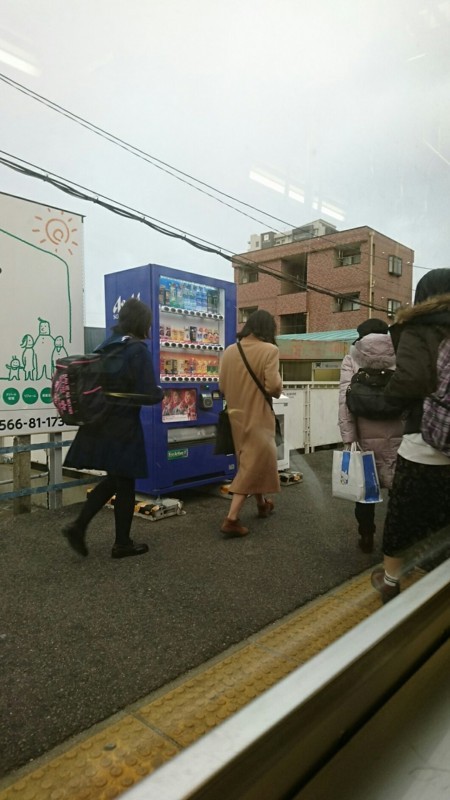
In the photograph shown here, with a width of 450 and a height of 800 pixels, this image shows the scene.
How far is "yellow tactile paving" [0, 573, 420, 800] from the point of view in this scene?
0.94 metres

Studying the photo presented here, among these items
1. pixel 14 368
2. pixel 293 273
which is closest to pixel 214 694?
pixel 14 368

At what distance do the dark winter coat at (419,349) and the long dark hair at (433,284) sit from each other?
3 cm

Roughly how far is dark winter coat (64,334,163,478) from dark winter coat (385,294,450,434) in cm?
115

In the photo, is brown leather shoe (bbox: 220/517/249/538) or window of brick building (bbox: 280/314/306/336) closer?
brown leather shoe (bbox: 220/517/249/538)

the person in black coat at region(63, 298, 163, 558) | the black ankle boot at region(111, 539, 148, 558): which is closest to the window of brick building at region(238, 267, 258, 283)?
the person in black coat at region(63, 298, 163, 558)

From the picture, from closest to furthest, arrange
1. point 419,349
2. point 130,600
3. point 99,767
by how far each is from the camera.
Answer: point 99,767 → point 419,349 → point 130,600

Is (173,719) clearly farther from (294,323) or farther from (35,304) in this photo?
(294,323)

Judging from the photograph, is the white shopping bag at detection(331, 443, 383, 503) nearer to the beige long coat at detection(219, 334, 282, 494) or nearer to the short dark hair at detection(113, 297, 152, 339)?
the beige long coat at detection(219, 334, 282, 494)

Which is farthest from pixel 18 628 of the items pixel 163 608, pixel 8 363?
pixel 8 363

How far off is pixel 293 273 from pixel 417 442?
2.27 m

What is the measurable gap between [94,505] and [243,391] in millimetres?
1030

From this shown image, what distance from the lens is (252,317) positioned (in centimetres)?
271

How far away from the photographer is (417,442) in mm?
1476

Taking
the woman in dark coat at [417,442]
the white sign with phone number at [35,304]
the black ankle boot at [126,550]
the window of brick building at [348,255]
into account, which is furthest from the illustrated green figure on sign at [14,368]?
the window of brick building at [348,255]
